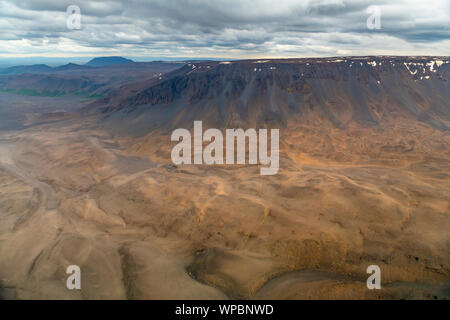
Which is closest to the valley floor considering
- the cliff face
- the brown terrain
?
the brown terrain

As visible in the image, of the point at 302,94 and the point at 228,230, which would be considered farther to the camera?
the point at 302,94

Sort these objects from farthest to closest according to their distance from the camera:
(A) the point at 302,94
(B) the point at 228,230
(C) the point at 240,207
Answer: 1. (A) the point at 302,94
2. (C) the point at 240,207
3. (B) the point at 228,230

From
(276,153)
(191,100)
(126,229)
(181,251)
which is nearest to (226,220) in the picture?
(181,251)

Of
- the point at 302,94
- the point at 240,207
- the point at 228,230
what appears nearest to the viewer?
the point at 228,230

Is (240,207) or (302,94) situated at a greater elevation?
(302,94)

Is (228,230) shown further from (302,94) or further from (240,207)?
(302,94)

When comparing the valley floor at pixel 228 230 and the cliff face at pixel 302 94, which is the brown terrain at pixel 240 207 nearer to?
the valley floor at pixel 228 230

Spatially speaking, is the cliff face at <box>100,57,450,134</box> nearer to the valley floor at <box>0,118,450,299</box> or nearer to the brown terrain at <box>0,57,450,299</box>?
the brown terrain at <box>0,57,450,299</box>

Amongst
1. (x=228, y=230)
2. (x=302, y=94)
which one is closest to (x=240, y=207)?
(x=228, y=230)
